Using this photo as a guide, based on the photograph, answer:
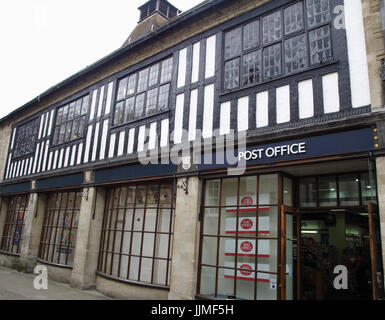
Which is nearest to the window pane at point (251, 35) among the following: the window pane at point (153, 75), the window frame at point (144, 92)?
the window frame at point (144, 92)

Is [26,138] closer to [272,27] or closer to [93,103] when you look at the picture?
[93,103]

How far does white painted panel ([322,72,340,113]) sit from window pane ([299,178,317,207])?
150 centimetres

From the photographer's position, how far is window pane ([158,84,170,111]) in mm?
8172

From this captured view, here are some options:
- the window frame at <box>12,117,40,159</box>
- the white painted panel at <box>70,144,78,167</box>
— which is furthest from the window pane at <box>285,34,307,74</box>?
the window frame at <box>12,117,40,159</box>

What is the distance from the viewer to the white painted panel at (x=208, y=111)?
6879 mm

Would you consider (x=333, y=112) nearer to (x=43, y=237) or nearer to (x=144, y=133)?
(x=144, y=133)

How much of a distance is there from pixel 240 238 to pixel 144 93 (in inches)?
192

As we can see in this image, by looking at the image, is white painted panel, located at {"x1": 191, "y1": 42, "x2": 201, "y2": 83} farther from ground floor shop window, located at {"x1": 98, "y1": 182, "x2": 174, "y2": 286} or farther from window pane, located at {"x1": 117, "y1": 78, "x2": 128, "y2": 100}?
window pane, located at {"x1": 117, "y1": 78, "x2": 128, "y2": 100}

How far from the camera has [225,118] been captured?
6668 millimetres

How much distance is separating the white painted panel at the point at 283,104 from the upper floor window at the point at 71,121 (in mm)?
6943

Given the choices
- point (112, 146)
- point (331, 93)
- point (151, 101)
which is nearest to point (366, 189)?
point (331, 93)

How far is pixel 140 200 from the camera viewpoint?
8281 mm

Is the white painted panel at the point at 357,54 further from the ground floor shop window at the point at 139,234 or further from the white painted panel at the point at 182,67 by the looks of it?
the ground floor shop window at the point at 139,234

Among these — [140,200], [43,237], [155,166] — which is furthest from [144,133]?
[43,237]
